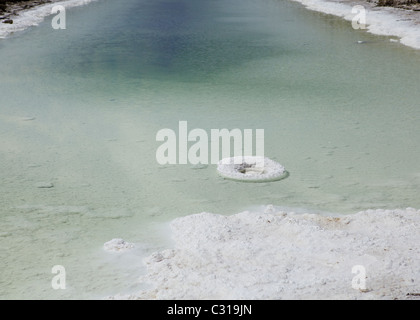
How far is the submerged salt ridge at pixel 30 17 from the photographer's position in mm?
14966

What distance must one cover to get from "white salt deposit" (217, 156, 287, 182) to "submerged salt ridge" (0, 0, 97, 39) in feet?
33.6

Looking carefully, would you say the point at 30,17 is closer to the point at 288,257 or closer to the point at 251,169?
the point at 251,169

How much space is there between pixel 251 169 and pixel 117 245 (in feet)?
6.44

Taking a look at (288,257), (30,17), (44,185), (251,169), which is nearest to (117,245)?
(288,257)

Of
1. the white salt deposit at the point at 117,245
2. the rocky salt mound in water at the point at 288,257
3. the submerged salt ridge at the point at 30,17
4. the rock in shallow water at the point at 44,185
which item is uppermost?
the submerged salt ridge at the point at 30,17

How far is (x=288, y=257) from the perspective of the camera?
363 centimetres

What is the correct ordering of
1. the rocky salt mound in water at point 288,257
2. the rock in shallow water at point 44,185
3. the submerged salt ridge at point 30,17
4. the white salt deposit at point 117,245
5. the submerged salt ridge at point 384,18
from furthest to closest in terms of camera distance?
the submerged salt ridge at point 30,17 → the submerged salt ridge at point 384,18 → the rock in shallow water at point 44,185 → the white salt deposit at point 117,245 → the rocky salt mound in water at point 288,257

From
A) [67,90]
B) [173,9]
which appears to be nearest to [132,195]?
[67,90]

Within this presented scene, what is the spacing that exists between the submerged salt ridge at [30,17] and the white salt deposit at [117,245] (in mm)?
11330

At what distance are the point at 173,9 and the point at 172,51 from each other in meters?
9.57

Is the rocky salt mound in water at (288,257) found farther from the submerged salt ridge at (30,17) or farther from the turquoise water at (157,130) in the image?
the submerged salt ridge at (30,17)

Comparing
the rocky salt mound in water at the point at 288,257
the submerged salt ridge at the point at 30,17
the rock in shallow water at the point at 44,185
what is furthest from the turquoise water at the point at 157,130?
the submerged salt ridge at the point at 30,17

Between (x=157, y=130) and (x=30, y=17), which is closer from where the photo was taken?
(x=157, y=130)

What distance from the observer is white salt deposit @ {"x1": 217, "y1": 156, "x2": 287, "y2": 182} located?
540 cm
